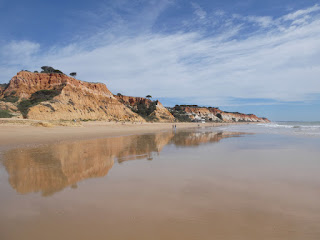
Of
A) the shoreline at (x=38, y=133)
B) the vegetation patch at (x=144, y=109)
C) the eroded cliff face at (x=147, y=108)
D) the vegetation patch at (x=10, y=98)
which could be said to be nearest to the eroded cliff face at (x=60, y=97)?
the vegetation patch at (x=10, y=98)

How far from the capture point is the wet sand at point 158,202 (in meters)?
2.71

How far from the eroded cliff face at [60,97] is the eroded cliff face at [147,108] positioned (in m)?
20.1

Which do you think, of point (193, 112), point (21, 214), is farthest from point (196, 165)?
point (193, 112)

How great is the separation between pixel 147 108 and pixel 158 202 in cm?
7217

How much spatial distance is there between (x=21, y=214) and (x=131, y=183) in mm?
2269

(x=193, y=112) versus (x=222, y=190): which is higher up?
(x=193, y=112)

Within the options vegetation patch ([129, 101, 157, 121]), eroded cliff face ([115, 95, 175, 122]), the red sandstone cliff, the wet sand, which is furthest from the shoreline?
eroded cliff face ([115, 95, 175, 122])

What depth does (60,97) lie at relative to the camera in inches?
1550

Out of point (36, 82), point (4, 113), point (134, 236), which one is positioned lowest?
point (134, 236)

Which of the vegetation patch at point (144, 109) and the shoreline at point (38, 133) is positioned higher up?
the vegetation patch at point (144, 109)

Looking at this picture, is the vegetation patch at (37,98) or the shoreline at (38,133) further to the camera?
the vegetation patch at (37,98)

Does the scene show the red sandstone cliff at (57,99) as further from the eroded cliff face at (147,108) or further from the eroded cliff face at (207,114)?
the eroded cliff face at (207,114)

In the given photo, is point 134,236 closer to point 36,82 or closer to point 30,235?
point 30,235

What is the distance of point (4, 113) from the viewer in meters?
27.8
